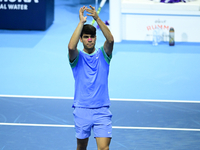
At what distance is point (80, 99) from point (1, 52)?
23.8 ft

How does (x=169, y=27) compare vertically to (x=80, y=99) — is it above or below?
above

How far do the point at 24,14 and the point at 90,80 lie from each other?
31.5 ft

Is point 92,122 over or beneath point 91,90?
beneath

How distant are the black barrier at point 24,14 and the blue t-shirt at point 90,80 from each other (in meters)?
9.25

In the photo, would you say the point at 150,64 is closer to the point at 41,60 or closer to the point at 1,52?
the point at 41,60

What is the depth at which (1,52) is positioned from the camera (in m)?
10.9

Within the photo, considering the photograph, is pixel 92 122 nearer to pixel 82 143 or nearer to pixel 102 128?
pixel 102 128

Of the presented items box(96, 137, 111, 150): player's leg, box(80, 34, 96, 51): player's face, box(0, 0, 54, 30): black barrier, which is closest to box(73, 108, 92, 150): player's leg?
box(96, 137, 111, 150): player's leg

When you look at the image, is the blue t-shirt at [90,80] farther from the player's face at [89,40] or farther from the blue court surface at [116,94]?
the blue court surface at [116,94]

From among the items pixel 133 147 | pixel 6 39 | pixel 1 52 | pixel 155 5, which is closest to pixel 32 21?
pixel 6 39

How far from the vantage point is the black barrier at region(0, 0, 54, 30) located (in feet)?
42.7

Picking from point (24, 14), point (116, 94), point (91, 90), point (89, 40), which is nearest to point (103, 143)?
point (91, 90)

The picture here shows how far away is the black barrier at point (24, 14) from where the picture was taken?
13023 mm

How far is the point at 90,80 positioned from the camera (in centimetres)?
410
